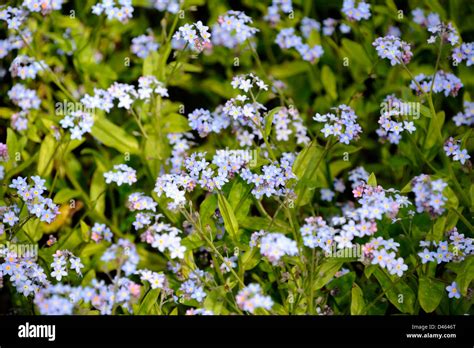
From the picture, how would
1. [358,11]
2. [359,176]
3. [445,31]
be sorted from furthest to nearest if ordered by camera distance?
[358,11], [359,176], [445,31]

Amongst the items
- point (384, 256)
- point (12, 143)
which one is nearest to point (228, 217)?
point (384, 256)

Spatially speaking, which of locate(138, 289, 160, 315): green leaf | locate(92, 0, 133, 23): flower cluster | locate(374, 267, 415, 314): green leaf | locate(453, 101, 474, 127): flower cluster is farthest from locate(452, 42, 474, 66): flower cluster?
locate(138, 289, 160, 315): green leaf

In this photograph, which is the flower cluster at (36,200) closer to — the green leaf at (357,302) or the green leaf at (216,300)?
the green leaf at (216,300)

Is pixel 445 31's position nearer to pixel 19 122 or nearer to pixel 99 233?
pixel 99 233

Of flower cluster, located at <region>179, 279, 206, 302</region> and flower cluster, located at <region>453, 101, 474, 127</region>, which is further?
flower cluster, located at <region>453, 101, 474, 127</region>

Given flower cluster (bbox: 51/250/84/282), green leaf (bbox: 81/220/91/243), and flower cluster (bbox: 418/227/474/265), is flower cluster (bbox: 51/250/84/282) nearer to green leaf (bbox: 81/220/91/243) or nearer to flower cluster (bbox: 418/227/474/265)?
green leaf (bbox: 81/220/91/243)

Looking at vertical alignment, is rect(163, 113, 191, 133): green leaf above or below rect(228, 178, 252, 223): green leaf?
above
